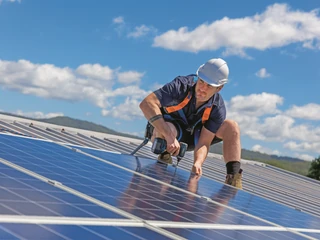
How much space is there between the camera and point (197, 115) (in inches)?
380

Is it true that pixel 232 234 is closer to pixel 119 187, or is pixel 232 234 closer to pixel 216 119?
pixel 119 187

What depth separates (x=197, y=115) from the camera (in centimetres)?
965

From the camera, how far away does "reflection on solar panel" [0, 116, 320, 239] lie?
3.62m

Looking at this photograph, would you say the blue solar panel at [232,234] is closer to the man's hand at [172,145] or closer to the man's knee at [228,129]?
the man's hand at [172,145]

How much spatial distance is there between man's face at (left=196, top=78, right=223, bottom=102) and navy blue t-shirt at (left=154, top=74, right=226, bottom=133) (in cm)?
13

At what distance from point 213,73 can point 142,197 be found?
403cm

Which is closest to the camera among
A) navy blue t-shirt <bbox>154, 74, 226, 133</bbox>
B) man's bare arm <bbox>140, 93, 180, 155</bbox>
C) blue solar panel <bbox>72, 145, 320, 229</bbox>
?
blue solar panel <bbox>72, 145, 320, 229</bbox>

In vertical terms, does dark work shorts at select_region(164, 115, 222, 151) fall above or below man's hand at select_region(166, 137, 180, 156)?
above

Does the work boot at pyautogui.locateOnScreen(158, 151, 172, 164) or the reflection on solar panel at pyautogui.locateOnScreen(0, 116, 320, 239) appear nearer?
the reflection on solar panel at pyautogui.locateOnScreen(0, 116, 320, 239)

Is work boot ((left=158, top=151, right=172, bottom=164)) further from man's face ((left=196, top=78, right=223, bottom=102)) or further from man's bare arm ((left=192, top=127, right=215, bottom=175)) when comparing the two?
man's face ((left=196, top=78, right=223, bottom=102))

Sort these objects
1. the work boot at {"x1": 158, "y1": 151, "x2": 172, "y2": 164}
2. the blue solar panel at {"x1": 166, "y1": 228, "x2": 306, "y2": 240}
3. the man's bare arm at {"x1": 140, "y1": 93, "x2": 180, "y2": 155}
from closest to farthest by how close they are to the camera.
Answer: the blue solar panel at {"x1": 166, "y1": 228, "x2": 306, "y2": 240}
the man's bare arm at {"x1": 140, "y1": 93, "x2": 180, "y2": 155}
the work boot at {"x1": 158, "y1": 151, "x2": 172, "y2": 164}

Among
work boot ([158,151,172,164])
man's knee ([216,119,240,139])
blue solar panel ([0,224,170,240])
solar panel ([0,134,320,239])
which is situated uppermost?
man's knee ([216,119,240,139])

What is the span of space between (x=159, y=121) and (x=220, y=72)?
1.25 meters

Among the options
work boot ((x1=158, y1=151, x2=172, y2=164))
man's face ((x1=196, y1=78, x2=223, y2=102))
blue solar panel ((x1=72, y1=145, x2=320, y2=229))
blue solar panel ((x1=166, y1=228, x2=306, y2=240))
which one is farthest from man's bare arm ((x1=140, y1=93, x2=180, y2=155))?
blue solar panel ((x1=166, y1=228, x2=306, y2=240))
